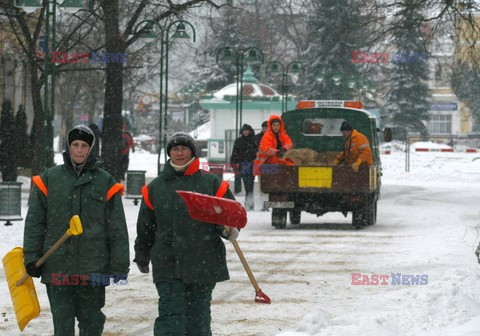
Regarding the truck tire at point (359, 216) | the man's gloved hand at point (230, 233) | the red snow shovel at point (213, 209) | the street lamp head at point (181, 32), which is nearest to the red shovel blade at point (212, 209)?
the red snow shovel at point (213, 209)

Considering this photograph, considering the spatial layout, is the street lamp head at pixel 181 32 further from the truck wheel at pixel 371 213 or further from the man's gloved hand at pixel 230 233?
the man's gloved hand at pixel 230 233

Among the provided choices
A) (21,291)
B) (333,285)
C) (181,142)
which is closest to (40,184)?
(21,291)

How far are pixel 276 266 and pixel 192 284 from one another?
702cm

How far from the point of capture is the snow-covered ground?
9406mm

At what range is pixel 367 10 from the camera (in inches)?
1163

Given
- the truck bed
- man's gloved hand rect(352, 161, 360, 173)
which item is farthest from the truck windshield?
man's gloved hand rect(352, 161, 360, 173)

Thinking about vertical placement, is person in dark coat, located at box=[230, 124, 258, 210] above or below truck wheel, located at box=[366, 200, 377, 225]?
above

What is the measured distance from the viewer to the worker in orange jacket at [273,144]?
67.6 ft

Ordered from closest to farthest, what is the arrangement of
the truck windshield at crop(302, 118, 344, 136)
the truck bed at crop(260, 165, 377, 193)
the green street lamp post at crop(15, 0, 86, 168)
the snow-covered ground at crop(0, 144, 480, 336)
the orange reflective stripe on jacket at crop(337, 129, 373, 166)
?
the snow-covered ground at crop(0, 144, 480, 336), the truck bed at crop(260, 165, 377, 193), the orange reflective stripe on jacket at crop(337, 129, 373, 166), the green street lamp post at crop(15, 0, 86, 168), the truck windshield at crop(302, 118, 344, 136)

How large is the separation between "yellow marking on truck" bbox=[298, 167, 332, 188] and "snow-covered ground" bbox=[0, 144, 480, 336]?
800mm

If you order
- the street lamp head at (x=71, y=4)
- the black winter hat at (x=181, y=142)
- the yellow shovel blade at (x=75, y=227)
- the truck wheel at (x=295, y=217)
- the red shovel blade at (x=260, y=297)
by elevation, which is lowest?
the truck wheel at (x=295, y=217)

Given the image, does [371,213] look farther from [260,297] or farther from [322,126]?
[260,297]

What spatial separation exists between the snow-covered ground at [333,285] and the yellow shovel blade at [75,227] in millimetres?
2092

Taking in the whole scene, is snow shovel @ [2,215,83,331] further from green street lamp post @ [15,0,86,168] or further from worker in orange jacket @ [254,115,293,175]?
green street lamp post @ [15,0,86,168]
